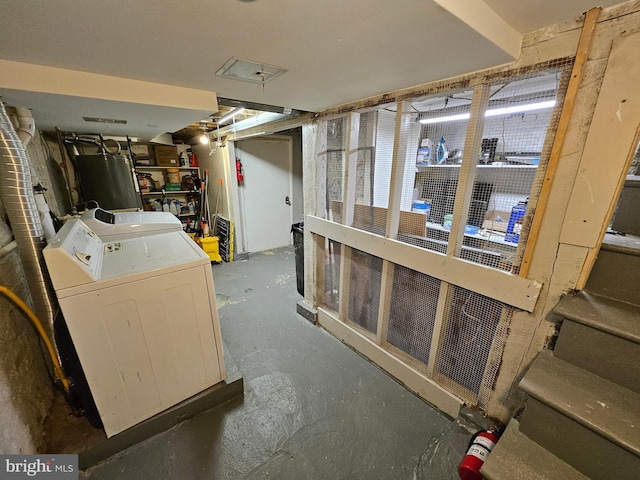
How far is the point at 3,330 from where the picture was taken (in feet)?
3.58

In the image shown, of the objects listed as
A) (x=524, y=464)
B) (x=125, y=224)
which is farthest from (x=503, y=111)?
(x=125, y=224)

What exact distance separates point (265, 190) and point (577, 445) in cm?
421

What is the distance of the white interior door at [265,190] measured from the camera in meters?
4.04

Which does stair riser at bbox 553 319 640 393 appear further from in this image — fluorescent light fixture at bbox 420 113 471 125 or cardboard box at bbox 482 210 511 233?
fluorescent light fixture at bbox 420 113 471 125

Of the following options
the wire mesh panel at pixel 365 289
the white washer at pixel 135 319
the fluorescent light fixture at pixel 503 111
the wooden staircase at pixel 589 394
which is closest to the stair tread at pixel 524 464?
the wooden staircase at pixel 589 394

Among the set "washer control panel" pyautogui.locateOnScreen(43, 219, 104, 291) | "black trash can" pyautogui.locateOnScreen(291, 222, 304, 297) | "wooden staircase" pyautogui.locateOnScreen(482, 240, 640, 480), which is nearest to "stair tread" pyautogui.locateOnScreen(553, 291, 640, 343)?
"wooden staircase" pyautogui.locateOnScreen(482, 240, 640, 480)

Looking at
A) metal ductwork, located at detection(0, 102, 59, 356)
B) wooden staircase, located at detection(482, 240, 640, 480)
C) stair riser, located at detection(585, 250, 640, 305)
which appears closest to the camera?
wooden staircase, located at detection(482, 240, 640, 480)

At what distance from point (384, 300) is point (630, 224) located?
1387mm

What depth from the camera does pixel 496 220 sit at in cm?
147

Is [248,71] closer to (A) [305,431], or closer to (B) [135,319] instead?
(B) [135,319]

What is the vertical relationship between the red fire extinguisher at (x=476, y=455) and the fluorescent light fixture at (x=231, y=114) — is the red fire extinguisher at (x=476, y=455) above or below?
below

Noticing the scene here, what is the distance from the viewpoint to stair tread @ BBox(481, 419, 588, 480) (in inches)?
34.0

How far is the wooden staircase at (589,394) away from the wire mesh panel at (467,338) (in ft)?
0.95

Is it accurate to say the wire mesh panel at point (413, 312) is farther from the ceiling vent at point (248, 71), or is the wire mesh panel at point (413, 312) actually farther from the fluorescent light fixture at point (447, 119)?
the ceiling vent at point (248, 71)
